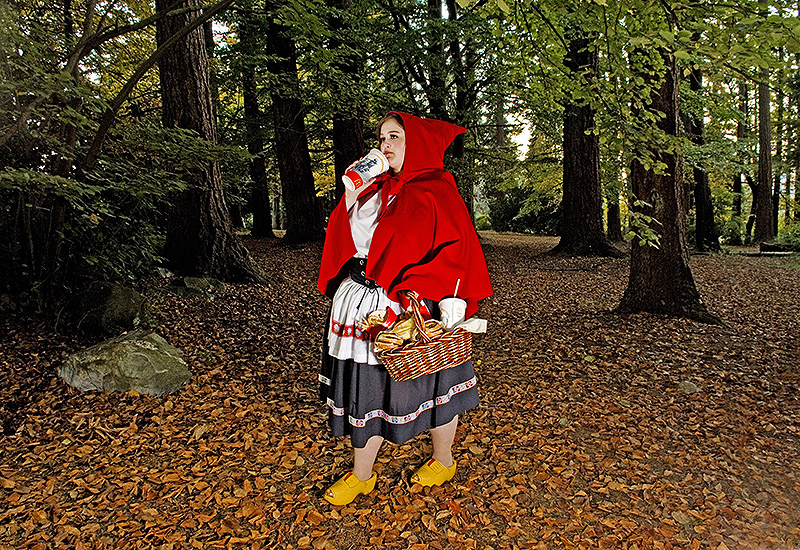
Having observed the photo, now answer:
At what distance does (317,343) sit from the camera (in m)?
4.72

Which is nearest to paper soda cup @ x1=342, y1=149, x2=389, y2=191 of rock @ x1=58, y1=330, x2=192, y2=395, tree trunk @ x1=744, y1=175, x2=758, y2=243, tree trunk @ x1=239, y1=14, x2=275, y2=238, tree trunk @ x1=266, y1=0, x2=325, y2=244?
rock @ x1=58, y1=330, x2=192, y2=395

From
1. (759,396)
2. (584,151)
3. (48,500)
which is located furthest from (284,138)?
(759,396)

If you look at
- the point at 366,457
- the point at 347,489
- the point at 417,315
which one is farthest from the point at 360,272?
the point at 347,489

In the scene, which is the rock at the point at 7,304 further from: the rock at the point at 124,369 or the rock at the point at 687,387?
the rock at the point at 687,387

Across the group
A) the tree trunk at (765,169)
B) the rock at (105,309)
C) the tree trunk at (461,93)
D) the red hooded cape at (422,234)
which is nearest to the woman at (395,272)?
the red hooded cape at (422,234)

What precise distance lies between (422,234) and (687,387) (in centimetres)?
288

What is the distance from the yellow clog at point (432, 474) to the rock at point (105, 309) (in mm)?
2925

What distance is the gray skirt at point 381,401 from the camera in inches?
87.8

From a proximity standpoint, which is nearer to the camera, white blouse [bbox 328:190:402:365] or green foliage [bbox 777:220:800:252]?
white blouse [bbox 328:190:402:365]

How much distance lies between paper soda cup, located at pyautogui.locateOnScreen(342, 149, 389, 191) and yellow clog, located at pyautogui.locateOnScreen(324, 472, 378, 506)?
1.52 m

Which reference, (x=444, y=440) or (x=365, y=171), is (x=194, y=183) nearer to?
(x=365, y=171)

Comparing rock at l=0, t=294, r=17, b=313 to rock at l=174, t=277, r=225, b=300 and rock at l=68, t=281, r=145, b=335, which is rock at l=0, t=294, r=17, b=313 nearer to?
rock at l=68, t=281, r=145, b=335

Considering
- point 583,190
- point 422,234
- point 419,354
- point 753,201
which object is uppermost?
point 583,190

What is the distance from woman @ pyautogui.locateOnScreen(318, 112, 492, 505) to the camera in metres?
2.08
